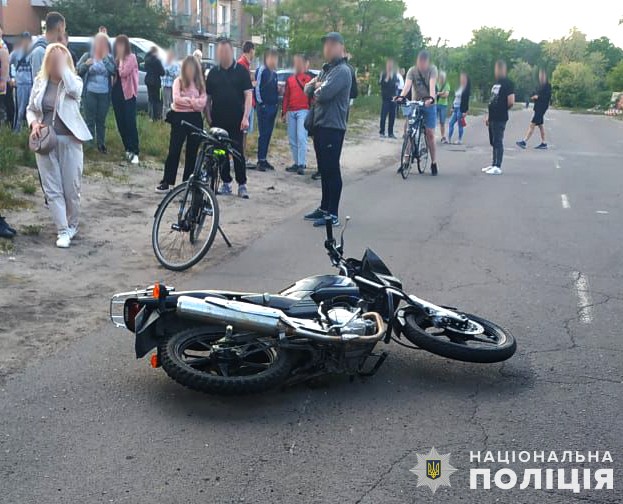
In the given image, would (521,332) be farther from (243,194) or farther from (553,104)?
(553,104)

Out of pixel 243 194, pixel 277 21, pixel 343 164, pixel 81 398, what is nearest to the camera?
pixel 81 398

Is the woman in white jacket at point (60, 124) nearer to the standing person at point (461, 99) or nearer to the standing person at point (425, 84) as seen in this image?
the standing person at point (425, 84)

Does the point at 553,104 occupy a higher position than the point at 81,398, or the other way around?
the point at 81,398

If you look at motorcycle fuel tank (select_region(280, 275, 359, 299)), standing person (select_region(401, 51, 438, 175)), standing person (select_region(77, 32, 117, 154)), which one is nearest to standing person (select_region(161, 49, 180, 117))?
standing person (select_region(77, 32, 117, 154))

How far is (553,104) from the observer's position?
85438 mm

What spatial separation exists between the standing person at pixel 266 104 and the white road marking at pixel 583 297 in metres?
7.60

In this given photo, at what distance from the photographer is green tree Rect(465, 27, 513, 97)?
52.3 metres

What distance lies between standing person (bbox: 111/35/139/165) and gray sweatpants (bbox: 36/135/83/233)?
478 cm

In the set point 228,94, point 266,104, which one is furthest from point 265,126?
point 228,94

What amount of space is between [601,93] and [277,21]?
164 ft

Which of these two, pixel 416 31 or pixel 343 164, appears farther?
pixel 416 31

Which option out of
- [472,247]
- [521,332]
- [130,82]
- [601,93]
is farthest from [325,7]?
[601,93]

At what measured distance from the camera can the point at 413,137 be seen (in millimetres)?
14203

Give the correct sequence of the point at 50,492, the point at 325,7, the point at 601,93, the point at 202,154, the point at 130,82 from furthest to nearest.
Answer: the point at 601,93 → the point at 325,7 → the point at 130,82 → the point at 202,154 → the point at 50,492
